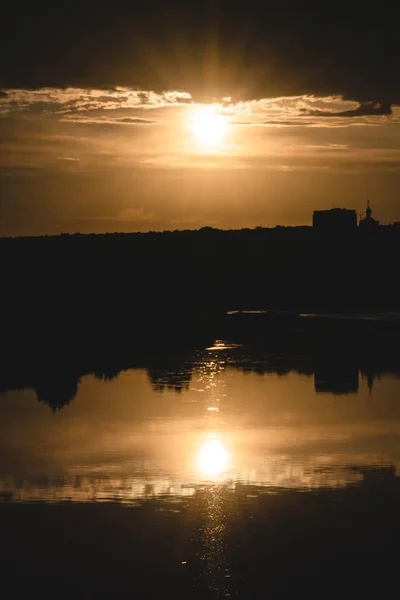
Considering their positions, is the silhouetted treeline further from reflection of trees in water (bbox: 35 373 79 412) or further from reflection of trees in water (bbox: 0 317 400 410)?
reflection of trees in water (bbox: 35 373 79 412)

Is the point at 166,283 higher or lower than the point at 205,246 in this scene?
lower

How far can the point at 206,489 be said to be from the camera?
19109 mm

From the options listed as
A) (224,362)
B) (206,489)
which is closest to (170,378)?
(224,362)

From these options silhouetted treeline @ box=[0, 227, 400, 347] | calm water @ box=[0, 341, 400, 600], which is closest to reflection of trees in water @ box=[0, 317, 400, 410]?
calm water @ box=[0, 341, 400, 600]

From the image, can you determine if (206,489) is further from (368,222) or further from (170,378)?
(368,222)

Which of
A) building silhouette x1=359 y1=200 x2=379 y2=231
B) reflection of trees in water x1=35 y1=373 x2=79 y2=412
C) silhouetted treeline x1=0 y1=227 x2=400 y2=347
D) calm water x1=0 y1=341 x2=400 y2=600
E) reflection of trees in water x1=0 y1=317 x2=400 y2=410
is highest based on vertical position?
building silhouette x1=359 y1=200 x2=379 y2=231

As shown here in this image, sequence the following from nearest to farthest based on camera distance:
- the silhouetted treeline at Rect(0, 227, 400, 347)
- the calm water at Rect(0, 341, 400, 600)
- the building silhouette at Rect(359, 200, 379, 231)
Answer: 1. the calm water at Rect(0, 341, 400, 600)
2. the silhouetted treeline at Rect(0, 227, 400, 347)
3. the building silhouette at Rect(359, 200, 379, 231)

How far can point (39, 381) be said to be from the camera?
34469 millimetres

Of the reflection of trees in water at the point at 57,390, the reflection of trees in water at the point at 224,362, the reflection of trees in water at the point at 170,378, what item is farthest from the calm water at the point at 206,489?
the reflection of trees in water at the point at 224,362

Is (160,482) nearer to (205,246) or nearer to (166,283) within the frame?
(166,283)

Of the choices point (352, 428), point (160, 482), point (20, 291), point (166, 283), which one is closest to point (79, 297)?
point (20, 291)

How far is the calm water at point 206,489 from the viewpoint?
1466 centimetres

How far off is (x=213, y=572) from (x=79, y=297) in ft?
171

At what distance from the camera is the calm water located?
1466 cm
